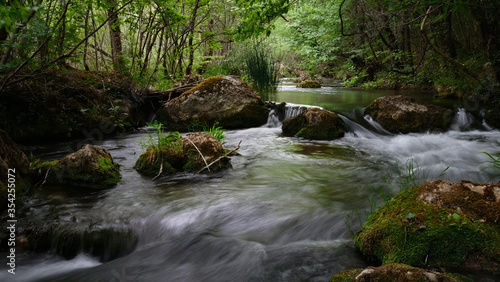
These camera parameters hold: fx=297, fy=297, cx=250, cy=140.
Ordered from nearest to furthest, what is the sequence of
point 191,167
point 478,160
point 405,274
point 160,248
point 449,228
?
1. point 405,274
2. point 449,228
3. point 160,248
4. point 191,167
5. point 478,160

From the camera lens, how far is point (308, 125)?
637 cm

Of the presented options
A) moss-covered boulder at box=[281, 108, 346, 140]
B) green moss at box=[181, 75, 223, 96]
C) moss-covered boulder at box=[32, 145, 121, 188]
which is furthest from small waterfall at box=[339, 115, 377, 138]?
moss-covered boulder at box=[32, 145, 121, 188]

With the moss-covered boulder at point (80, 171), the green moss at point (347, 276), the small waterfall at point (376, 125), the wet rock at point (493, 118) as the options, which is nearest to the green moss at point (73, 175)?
the moss-covered boulder at point (80, 171)

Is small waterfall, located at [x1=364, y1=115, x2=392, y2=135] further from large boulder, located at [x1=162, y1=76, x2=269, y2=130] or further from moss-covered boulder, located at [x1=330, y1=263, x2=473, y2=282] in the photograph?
moss-covered boulder, located at [x1=330, y1=263, x2=473, y2=282]

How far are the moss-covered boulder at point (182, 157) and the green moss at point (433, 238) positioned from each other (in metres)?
2.76

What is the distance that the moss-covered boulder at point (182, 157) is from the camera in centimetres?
423

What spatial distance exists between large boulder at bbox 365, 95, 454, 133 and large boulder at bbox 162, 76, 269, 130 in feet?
9.93

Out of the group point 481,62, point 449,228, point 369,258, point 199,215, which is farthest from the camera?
point 481,62

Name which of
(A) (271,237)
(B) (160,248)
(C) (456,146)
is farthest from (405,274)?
(C) (456,146)

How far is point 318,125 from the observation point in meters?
6.31

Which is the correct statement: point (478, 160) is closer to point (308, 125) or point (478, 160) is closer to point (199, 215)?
point (308, 125)

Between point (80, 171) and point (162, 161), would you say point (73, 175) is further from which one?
point (162, 161)

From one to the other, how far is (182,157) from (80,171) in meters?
1.29

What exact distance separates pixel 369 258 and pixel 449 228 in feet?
1.74
